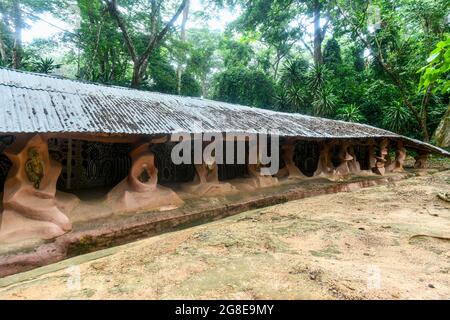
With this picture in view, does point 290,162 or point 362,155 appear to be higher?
point 362,155

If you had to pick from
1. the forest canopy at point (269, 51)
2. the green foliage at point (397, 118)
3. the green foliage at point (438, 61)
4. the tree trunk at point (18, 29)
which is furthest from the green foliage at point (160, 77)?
the green foliage at point (438, 61)

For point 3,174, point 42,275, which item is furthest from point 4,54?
point 42,275

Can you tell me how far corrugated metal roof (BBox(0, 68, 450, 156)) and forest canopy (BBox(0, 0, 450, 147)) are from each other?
6.93m

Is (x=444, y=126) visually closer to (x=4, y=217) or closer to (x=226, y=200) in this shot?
(x=226, y=200)

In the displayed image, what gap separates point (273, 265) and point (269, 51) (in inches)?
1028

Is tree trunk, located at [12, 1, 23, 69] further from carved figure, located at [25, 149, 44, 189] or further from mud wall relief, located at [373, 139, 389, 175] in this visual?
mud wall relief, located at [373, 139, 389, 175]

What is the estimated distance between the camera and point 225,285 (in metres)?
2.96

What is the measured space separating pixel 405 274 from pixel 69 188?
281 inches

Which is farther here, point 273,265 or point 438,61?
point 273,265

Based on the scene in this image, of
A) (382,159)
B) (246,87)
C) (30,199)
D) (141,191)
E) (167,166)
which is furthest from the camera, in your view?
(246,87)

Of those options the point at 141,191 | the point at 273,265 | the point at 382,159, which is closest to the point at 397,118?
the point at 382,159

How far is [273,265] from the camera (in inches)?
137

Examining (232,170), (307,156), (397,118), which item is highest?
(397,118)

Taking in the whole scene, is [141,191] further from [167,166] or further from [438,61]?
[438,61]
